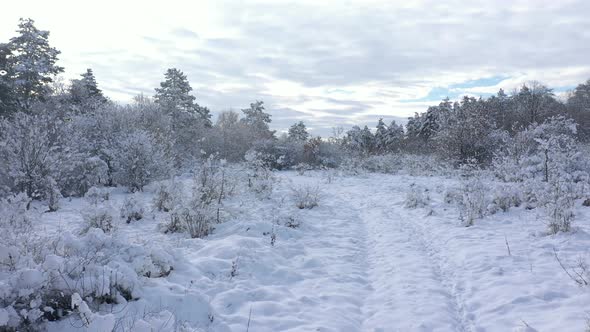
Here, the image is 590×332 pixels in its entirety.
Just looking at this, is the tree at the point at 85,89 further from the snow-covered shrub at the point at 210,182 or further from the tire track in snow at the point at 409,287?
the tire track in snow at the point at 409,287

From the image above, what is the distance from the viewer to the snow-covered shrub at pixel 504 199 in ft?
31.3

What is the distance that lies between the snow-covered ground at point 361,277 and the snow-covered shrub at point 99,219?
0.54 meters

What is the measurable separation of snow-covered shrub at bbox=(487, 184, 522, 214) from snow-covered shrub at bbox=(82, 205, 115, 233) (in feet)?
27.8

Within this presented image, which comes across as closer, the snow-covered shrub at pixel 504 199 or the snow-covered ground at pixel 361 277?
the snow-covered ground at pixel 361 277

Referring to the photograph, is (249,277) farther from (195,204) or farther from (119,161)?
(119,161)

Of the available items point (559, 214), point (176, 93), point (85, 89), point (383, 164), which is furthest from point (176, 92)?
point (559, 214)

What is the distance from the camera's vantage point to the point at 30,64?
2970 centimetres

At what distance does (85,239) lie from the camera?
17.1 feet

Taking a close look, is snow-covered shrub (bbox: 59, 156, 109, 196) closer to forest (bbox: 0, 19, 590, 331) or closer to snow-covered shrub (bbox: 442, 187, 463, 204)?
forest (bbox: 0, 19, 590, 331)

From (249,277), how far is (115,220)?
384 cm

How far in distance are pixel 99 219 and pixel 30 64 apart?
2802 cm

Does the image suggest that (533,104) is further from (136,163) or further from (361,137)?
(136,163)

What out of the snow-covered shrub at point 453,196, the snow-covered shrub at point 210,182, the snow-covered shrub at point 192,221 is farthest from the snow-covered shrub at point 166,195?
the snow-covered shrub at point 453,196

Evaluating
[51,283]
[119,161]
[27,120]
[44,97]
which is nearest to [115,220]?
[51,283]
